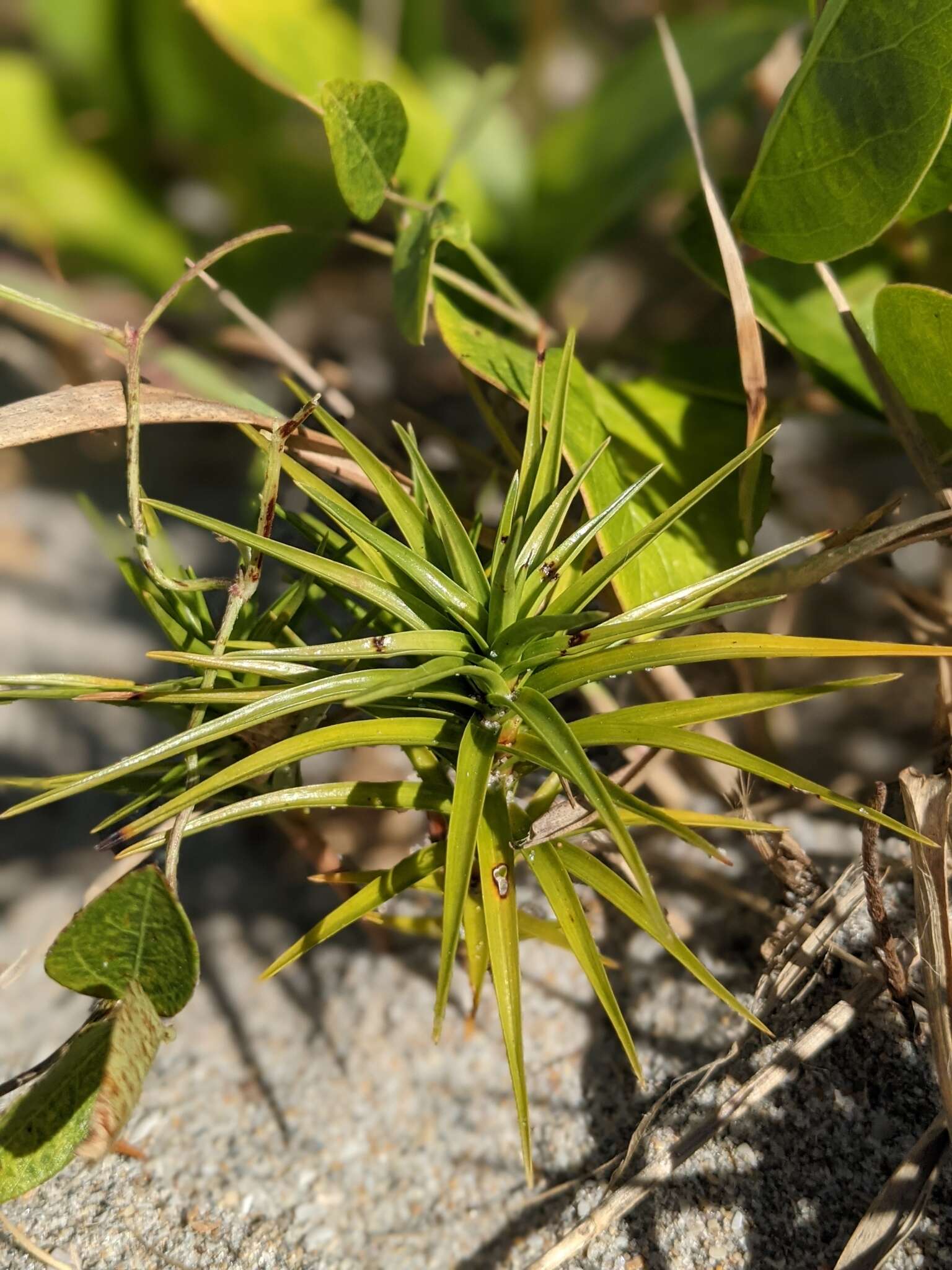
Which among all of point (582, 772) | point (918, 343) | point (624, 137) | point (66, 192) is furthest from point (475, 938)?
point (66, 192)

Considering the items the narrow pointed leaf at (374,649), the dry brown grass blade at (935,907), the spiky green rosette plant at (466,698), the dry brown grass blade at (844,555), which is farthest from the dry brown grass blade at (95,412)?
the dry brown grass blade at (935,907)

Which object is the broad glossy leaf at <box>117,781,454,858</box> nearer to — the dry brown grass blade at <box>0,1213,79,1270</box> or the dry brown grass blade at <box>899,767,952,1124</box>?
the dry brown grass blade at <box>899,767,952,1124</box>

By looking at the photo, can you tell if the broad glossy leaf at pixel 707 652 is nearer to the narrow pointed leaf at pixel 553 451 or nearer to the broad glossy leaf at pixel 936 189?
the narrow pointed leaf at pixel 553 451

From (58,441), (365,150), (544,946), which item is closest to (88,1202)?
(544,946)

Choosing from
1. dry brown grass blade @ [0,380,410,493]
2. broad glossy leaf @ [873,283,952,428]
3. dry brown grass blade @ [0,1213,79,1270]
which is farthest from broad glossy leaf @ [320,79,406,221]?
dry brown grass blade @ [0,1213,79,1270]

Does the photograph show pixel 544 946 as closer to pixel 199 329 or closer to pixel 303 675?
pixel 303 675

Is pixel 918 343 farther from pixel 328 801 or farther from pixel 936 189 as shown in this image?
pixel 328 801

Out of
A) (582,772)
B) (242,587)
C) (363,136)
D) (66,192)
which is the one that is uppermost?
(66,192)
